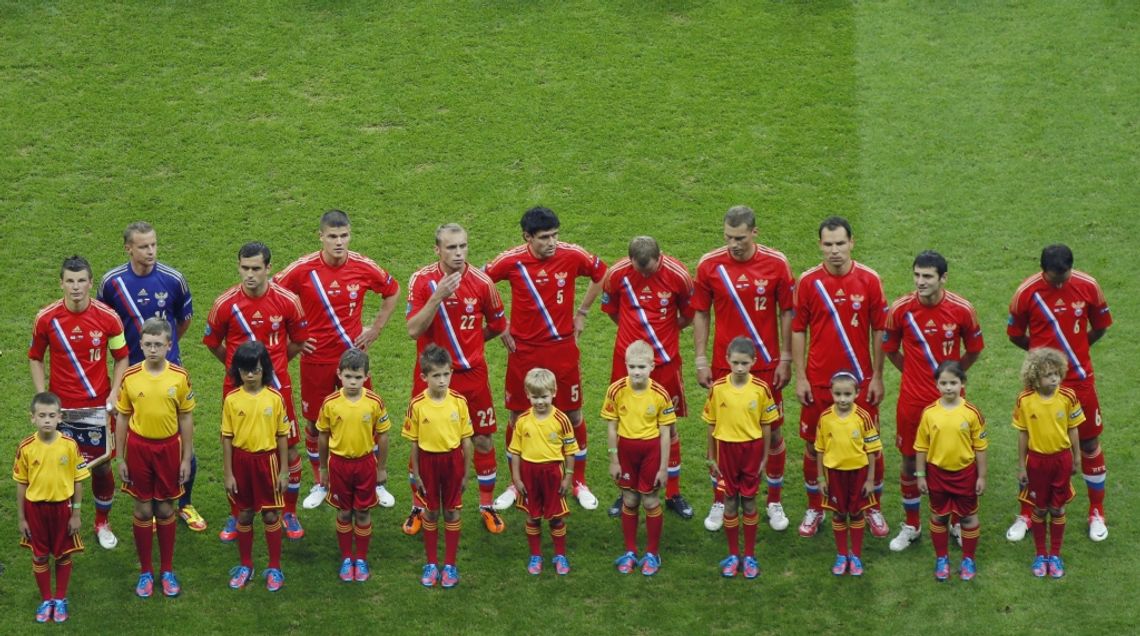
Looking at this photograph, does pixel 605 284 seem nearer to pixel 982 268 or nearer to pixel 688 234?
pixel 688 234

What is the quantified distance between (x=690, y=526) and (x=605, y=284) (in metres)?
1.81

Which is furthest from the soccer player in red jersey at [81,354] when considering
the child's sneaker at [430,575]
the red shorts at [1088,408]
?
the red shorts at [1088,408]

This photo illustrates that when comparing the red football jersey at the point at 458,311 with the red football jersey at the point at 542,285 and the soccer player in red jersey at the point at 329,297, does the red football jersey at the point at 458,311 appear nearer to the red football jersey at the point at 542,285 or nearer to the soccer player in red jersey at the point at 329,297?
the red football jersey at the point at 542,285

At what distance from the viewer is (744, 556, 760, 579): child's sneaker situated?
1044cm

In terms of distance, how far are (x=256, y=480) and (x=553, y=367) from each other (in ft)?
7.38

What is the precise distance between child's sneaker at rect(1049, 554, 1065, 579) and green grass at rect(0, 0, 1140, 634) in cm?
30

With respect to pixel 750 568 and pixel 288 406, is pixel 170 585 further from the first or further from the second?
pixel 750 568

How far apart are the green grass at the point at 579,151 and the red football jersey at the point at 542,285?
4.44 ft

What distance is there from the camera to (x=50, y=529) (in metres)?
9.88

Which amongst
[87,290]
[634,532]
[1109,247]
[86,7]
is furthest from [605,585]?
[86,7]

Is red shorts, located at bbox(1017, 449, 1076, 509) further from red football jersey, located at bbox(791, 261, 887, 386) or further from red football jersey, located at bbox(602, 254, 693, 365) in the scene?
red football jersey, located at bbox(602, 254, 693, 365)

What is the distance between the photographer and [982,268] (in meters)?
13.6

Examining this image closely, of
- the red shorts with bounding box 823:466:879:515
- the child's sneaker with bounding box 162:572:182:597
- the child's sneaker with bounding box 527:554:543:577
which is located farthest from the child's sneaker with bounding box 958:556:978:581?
the child's sneaker with bounding box 162:572:182:597

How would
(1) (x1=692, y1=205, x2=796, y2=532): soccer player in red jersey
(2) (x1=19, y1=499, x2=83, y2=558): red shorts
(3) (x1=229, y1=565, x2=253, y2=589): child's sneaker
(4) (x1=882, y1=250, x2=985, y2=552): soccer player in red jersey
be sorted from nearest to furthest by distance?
(2) (x1=19, y1=499, x2=83, y2=558): red shorts, (4) (x1=882, y1=250, x2=985, y2=552): soccer player in red jersey, (3) (x1=229, y1=565, x2=253, y2=589): child's sneaker, (1) (x1=692, y1=205, x2=796, y2=532): soccer player in red jersey
